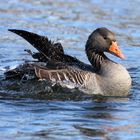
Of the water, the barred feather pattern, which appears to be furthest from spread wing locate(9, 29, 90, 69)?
the water

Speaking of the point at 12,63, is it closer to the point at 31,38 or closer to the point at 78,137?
the point at 31,38

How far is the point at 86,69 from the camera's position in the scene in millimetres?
13477

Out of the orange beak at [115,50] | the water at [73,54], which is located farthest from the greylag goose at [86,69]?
the water at [73,54]

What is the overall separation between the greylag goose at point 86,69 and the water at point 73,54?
35cm

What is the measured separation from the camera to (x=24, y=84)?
13.3 meters

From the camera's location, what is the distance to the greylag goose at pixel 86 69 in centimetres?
1311

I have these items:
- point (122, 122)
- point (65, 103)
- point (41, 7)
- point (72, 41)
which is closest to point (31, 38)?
point (65, 103)

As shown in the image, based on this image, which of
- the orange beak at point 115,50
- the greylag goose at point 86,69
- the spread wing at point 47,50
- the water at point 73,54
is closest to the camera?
the water at point 73,54

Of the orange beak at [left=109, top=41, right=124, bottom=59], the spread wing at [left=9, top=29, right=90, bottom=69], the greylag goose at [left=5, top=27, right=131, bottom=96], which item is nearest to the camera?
the greylag goose at [left=5, top=27, right=131, bottom=96]

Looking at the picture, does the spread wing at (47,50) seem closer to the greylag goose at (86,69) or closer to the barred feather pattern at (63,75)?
the greylag goose at (86,69)

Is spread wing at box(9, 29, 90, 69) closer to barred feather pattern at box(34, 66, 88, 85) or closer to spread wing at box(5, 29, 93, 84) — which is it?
spread wing at box(5, 29, 93, 84)

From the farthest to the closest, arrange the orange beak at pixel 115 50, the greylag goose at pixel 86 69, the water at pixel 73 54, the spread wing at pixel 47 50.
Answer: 1. the spread wing at pixel 47 50
2. the orange beak at pixel 115 50
3. the greylag goose at pixel 86 69
4. the water at pixel 73 54

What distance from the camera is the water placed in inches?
407

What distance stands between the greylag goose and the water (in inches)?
13.7
